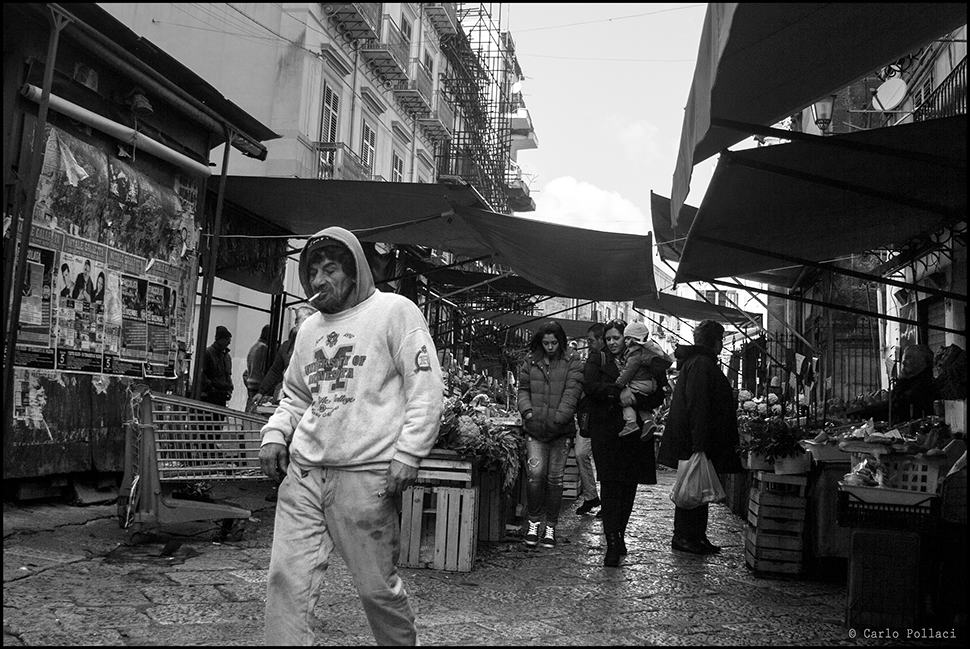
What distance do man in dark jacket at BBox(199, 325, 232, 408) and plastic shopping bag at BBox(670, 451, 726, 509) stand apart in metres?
6.14

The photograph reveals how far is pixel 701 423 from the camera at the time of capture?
298 inches

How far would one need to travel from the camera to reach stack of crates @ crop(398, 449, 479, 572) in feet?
21.1

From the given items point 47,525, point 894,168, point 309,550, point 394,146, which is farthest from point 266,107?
point 309,550

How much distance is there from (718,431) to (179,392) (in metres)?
5.40

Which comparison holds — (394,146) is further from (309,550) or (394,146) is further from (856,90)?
(309,550)

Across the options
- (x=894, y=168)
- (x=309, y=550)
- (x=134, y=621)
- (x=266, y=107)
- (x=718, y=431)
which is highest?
(x=266, y=107)

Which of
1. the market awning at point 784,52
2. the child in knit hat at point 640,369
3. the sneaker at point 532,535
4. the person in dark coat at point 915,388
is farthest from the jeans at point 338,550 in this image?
the person in dark coat at point 915,388

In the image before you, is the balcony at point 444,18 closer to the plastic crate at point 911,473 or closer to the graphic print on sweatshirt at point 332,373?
the plastic crate at point 911,473

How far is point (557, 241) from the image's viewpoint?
8.73 m

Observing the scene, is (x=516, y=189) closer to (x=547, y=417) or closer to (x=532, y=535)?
(x=547, y=417)

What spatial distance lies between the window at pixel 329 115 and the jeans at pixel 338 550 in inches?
749

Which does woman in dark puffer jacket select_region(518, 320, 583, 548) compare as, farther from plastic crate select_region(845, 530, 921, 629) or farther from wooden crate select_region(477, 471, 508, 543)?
plastic crate select_region(845, 530, 921, 629)

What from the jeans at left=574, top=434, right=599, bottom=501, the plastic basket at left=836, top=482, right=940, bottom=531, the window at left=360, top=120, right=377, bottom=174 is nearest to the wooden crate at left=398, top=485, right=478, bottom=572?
the plastic basket at left=836, top=482, right=940, bottom=531

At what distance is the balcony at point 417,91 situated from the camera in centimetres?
2751
